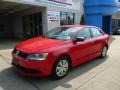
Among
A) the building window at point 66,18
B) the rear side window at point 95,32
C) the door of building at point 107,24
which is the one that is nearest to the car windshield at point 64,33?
the rear side window at point 95,32

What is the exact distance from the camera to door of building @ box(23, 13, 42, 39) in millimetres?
15461

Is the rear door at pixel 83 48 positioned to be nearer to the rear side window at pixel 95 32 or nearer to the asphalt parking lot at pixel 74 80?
the rear side window at pixel 95 32

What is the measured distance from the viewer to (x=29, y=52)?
484 cm

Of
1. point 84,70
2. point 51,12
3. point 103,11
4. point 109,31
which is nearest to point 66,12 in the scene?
point 51,12

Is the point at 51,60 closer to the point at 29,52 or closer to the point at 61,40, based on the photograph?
the point at 29,52

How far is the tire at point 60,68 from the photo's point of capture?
5.06m

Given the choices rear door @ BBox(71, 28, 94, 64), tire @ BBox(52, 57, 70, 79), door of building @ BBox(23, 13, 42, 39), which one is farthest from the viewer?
door of building @ BBox(23, 13, 42, 39)

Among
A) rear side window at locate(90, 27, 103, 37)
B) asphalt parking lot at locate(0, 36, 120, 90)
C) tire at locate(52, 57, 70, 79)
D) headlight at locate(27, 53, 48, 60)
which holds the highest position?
rear side window at locate(90, 27, 103, 37)

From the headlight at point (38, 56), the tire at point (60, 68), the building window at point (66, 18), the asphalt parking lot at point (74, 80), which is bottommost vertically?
the asphalt parking lot at point (74, 80)

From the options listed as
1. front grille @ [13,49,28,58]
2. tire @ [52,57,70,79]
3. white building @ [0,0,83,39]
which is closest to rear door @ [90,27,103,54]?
tire @ [52,57,70,79]

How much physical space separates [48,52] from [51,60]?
0.78 ft

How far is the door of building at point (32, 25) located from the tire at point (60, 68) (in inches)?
401

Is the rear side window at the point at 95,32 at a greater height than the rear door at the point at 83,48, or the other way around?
the rear side window at the point at 95,32

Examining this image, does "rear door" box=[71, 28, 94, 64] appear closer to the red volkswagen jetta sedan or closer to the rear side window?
the red volkswagen jetta sedan
